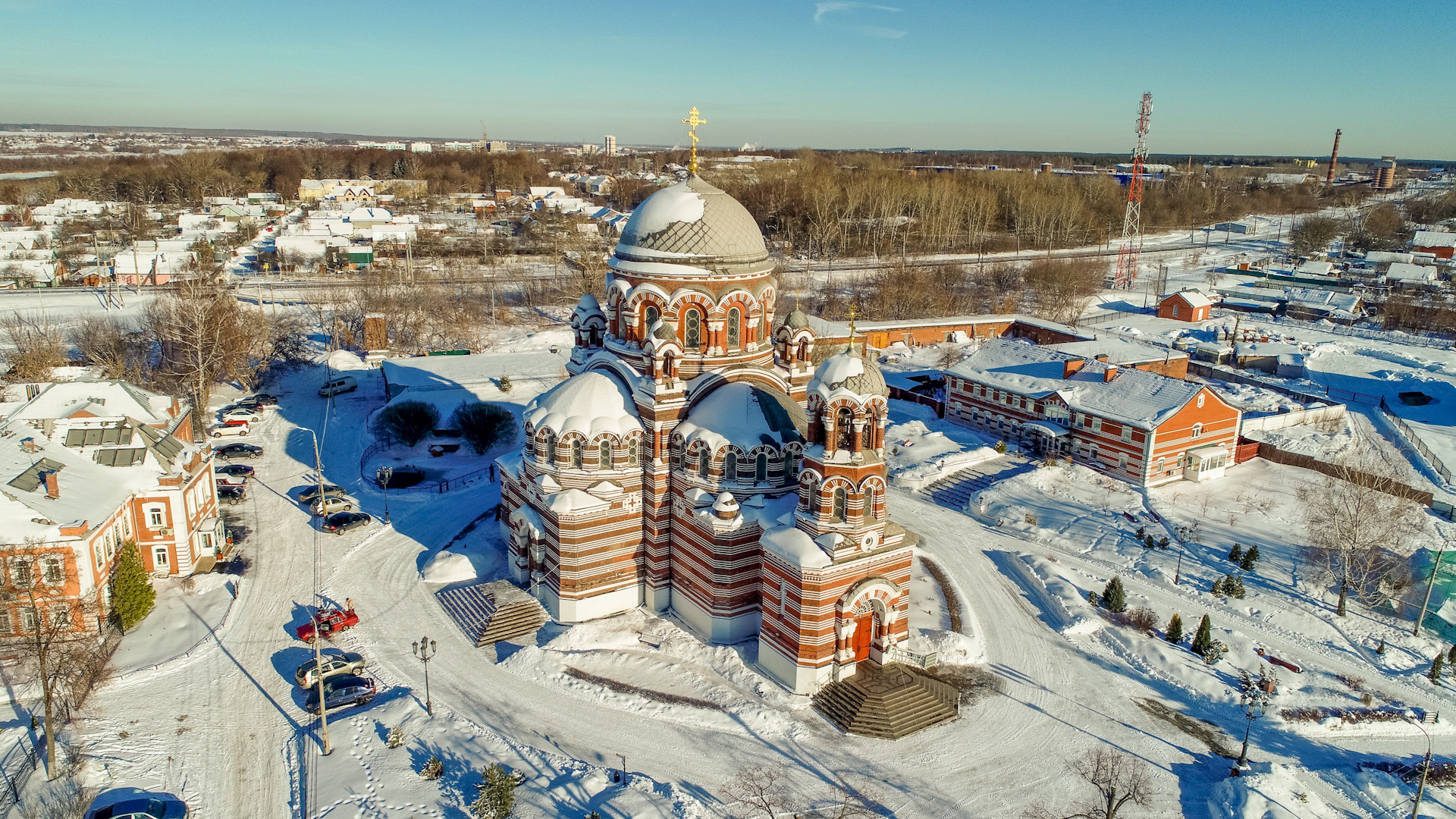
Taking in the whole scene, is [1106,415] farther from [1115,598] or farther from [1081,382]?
[1115,598]

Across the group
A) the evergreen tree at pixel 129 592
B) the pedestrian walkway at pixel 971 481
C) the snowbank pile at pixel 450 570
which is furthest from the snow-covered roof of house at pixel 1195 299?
the evergreen tree at pixel 129 592

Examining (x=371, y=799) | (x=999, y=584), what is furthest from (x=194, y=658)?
(x=999, y=584)

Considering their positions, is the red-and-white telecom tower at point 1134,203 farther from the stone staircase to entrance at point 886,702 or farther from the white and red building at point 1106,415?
the stone staircase to entrance at point 886,702

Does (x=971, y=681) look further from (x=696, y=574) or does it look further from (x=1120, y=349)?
(x=1120, y=349)

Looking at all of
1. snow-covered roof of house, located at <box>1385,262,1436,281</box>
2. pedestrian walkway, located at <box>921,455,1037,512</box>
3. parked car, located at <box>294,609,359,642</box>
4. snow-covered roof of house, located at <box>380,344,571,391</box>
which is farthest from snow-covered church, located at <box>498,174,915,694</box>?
snow-covered roof of house, located at <box>1385,262,1436,281</box>

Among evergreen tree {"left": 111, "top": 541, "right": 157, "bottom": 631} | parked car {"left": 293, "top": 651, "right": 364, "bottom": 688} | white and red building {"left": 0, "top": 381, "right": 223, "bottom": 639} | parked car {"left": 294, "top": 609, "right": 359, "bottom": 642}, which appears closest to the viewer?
parked car {"left": 293, "top": 651, "right": 364, "bottom": 688}

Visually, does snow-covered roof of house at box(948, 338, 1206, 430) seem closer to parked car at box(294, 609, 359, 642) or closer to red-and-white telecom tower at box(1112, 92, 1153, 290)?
parked car at box(294, 609, 359, 642)
